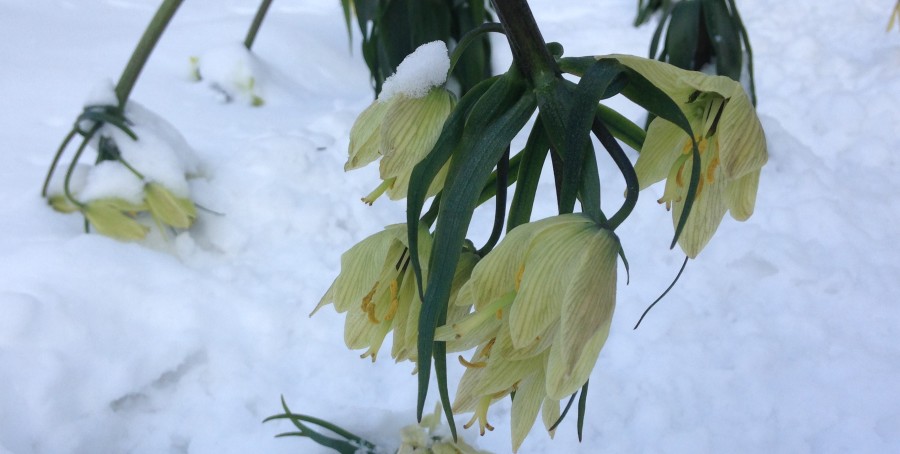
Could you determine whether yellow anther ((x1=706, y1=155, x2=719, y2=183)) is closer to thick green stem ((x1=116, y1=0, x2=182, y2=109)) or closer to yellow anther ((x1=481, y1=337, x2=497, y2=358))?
yellow anther ((x1=481, y1=337, x2=497, y2=358))

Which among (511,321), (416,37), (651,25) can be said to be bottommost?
(651,25)

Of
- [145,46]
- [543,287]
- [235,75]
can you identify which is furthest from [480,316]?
[235,75]

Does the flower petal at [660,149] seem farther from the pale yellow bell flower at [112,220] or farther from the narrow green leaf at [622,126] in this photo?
the pale yellow bell flower at [112,220]

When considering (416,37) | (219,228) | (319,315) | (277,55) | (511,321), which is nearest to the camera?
(511,321)

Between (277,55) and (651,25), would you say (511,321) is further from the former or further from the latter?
(651,25)

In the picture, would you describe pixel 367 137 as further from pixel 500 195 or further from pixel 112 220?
pixel 112 220

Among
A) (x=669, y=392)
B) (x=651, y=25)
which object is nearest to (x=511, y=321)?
(x=669, y=392)

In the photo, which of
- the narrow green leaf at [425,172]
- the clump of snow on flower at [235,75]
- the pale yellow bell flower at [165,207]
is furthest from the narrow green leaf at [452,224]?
the clump of snow on flower at [235,75]
